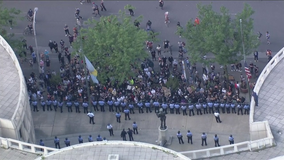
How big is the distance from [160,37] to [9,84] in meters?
24.1

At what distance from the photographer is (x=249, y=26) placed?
87.2 meters

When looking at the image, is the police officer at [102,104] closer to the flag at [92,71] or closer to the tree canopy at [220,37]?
the flag at [92,71]

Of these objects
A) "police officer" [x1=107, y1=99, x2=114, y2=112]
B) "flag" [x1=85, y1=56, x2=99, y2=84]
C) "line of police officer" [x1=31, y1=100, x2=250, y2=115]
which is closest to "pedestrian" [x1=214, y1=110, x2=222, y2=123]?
"line of police officer" [x1=31, y1=100, x2=250, y2=115]

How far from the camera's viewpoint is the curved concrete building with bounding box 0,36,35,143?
240ft

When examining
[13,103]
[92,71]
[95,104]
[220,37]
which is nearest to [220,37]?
[220,37]

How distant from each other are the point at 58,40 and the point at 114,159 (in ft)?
116

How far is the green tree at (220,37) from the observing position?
284ft

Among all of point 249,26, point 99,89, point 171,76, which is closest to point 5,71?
point 99,89

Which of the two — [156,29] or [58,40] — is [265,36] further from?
[58,40]

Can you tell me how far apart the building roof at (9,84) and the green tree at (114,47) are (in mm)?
7995

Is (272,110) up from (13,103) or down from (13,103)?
down

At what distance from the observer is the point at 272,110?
244 feet

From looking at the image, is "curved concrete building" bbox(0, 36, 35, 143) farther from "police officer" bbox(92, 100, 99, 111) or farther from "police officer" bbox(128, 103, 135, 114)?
"police officer" bbox(128, 103, 135, 114)

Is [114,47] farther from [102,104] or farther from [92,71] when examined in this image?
[102,104]
